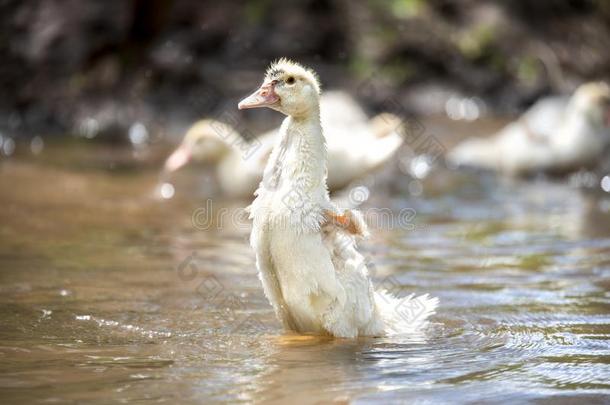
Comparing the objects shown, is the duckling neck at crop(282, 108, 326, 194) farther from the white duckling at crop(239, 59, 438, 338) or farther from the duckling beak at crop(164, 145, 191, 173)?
the duckling beak at crop(164, 145, 191, 173)

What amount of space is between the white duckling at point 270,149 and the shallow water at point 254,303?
358 millimetres

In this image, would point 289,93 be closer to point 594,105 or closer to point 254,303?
point 254,303

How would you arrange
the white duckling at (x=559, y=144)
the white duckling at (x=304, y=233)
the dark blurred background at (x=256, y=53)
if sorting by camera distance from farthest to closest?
1. the dark blurred background at (x=256, y=53)
2. the white duckling at (x=559, y=144)
3. the white duckling at (x=304, y=233)

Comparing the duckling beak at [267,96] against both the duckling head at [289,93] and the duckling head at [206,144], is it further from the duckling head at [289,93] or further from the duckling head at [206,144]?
the duckling head at [206,144]

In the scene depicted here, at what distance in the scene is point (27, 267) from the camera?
267 inches

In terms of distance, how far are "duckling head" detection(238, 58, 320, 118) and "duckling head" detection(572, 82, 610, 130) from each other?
681 centimetres

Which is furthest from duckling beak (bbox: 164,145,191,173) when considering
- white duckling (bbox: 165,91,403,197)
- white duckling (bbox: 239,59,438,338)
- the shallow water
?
white duckling (bbox: 239,59,438,338)

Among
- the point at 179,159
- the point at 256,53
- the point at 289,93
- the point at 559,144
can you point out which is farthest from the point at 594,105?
the point at 289,93

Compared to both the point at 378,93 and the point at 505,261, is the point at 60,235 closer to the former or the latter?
the point at 505,261

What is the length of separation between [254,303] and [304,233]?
4.33 ft

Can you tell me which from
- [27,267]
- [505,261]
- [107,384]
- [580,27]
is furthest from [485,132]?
[107,384]

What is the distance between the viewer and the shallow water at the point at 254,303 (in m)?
4.36

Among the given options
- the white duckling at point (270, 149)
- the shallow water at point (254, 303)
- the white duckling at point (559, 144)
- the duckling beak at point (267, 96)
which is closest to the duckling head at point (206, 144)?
the white duckling at point (270, 149)

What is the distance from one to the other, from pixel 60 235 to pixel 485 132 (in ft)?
25.2
